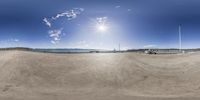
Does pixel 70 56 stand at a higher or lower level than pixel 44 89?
higher

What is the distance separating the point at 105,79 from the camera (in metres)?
29.0

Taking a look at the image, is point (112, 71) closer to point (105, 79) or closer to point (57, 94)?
point (105, 79)

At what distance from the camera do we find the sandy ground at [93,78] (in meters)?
23.7

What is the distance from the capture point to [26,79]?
1109 inches

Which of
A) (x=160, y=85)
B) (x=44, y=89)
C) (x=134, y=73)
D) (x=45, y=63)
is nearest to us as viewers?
(x=44, y=89)

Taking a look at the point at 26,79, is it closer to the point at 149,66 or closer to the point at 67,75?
the point at 67,75

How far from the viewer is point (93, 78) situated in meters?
29.1

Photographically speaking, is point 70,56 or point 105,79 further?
point 70,56

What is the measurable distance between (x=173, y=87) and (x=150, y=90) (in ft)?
8.54

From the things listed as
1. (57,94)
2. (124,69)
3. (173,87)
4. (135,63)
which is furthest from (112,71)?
(57,94)

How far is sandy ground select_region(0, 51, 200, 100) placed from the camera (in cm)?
2370

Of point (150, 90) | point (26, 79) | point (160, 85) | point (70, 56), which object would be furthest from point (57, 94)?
point (70, 56)

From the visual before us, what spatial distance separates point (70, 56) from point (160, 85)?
1358 cm

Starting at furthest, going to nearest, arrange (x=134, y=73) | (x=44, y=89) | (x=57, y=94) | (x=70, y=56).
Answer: (x=70, y=56) < (x=134, y=73) < (x=44, y=89) < (x=57, y=94)
